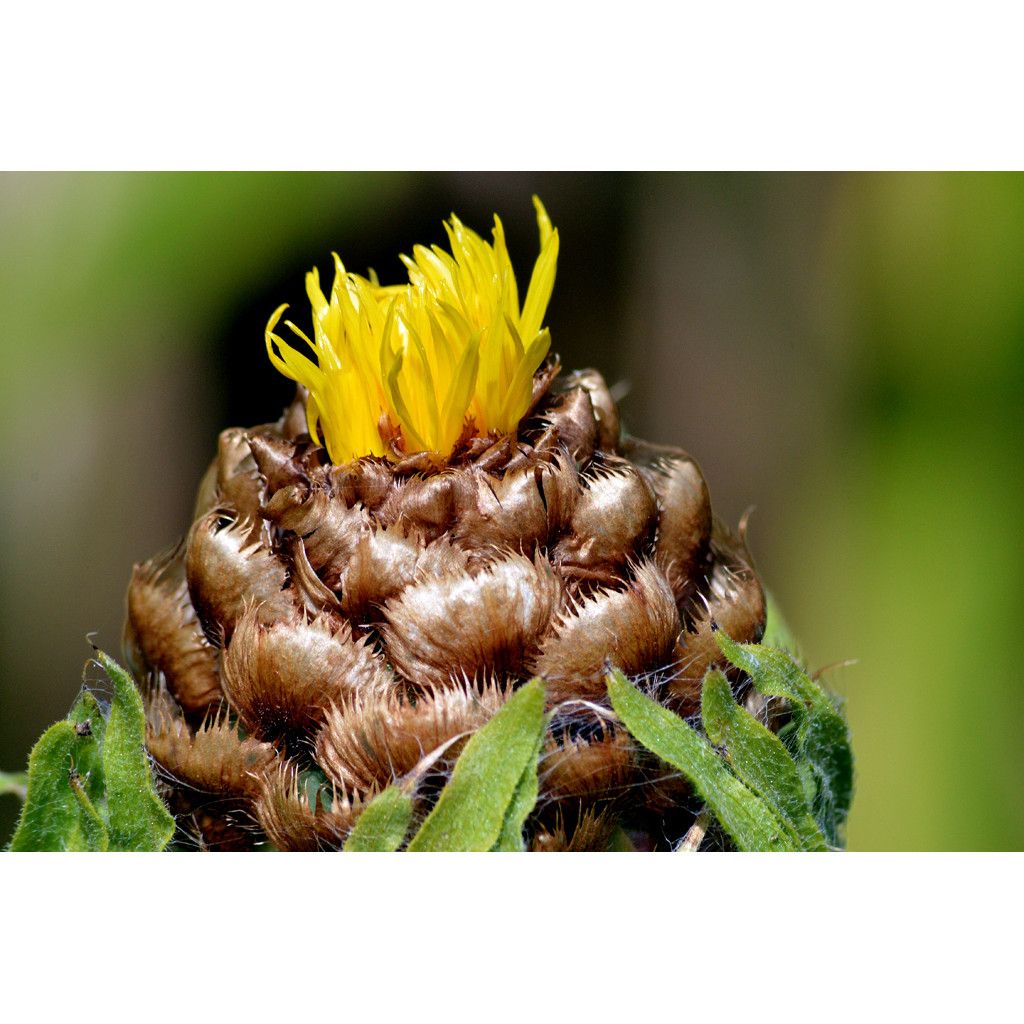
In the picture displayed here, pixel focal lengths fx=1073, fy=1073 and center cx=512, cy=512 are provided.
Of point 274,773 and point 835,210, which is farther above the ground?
point 835,210

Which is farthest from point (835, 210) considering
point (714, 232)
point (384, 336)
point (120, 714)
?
point (120, 714)

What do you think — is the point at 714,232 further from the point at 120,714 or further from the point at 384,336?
the point at 120,714

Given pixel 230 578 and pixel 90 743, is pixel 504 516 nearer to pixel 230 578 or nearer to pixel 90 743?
pixel 230 578

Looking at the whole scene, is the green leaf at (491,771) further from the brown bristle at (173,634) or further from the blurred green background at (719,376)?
the blurred green background at (719,376)

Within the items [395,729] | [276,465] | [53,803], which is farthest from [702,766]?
[53,803]

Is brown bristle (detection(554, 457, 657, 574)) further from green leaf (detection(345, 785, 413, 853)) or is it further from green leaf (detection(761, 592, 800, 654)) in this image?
green leaf (detection(761, 592, 800, 654))

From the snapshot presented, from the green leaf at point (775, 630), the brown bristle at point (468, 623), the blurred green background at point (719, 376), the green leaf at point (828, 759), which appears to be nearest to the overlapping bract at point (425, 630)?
the brown bristle at point (468, 623)
